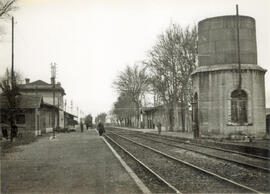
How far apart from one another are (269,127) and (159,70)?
1446cm

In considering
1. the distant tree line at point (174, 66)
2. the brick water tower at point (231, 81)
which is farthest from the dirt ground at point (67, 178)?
the distant tree line at point (174, 66)

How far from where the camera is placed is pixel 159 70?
42625 mm

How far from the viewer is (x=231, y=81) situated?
2639 centimetres

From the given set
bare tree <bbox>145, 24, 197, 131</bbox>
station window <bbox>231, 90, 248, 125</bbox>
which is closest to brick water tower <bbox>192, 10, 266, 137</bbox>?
station window <bbox>231, 90, 248, 125</bbox>

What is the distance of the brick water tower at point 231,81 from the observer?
2619 centimetres

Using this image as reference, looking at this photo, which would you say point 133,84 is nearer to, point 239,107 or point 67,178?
point 239,107

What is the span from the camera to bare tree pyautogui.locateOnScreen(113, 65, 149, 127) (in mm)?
71581

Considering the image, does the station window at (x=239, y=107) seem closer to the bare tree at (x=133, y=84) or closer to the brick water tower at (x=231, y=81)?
the brick water tower at (x=231, y=81)

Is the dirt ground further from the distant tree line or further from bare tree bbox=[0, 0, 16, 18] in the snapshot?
the distant tree line

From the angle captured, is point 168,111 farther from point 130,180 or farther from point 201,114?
point 130,180

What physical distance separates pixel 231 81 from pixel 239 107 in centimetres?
188

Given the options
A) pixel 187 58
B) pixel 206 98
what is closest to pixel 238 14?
pixel 206 98

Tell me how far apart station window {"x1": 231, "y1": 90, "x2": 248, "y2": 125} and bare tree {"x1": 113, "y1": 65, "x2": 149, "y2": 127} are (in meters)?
43.9

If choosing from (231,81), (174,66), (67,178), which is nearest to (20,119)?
(174,66)
